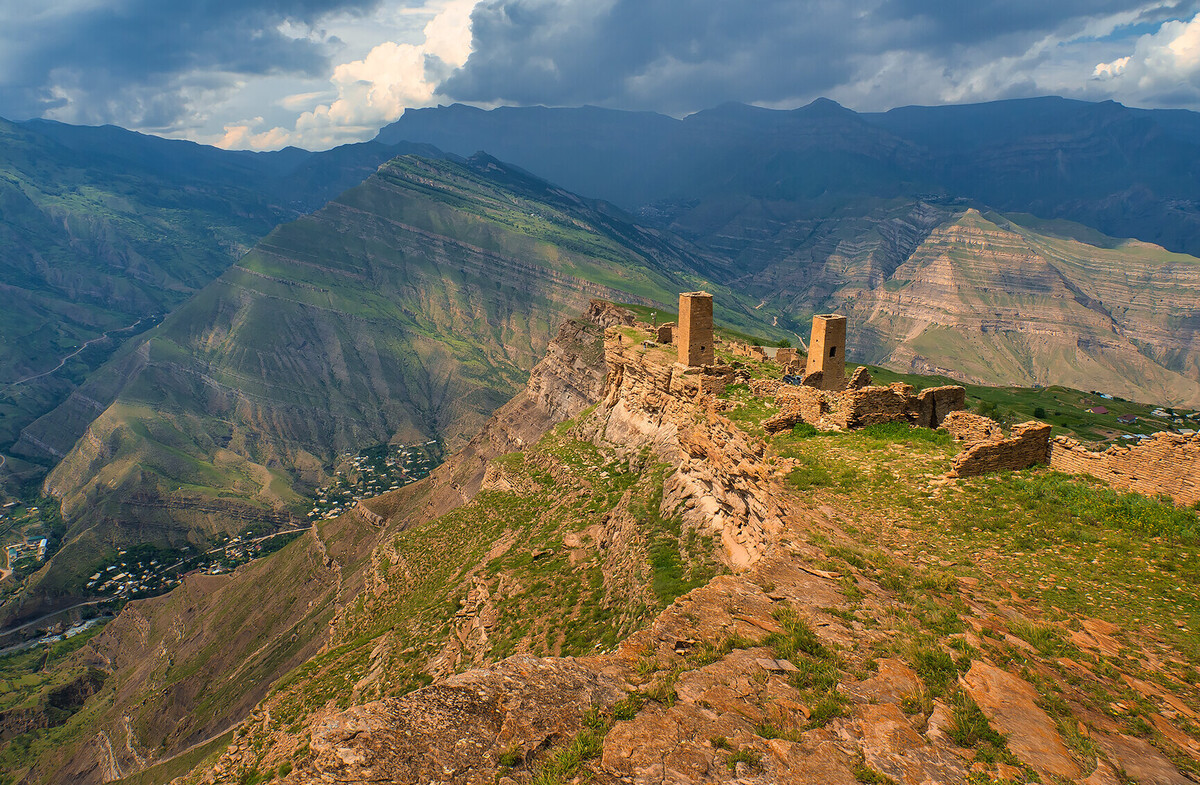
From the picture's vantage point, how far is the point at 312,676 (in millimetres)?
39219

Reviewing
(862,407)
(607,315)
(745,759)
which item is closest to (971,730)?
(745,759)

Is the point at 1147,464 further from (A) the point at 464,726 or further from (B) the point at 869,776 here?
(A) the point at 464,726

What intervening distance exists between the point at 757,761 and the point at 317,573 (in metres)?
100.0

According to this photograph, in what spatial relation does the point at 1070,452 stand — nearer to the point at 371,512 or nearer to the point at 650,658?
the point at 650,658

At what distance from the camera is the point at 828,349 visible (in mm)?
34250

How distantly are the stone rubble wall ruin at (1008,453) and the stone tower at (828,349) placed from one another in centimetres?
1401

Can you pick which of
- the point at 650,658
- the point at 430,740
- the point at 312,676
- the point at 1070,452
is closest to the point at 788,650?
the point at 650,658

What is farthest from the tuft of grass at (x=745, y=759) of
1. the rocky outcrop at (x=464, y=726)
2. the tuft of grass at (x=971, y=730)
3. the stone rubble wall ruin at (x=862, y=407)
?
the stone rubble wall ruin at (x=862, y=407)

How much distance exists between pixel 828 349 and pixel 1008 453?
15.6m

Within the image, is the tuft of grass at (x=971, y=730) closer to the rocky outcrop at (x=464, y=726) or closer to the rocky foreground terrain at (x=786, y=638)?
the rocky foreground terrain at (x=786, y=638)

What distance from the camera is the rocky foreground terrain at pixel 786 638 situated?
371 inches

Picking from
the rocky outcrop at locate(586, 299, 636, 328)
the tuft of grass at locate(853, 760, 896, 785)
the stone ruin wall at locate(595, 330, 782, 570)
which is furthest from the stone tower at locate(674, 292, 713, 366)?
the rocky outcrop at locate(586, 299, 636, 328)

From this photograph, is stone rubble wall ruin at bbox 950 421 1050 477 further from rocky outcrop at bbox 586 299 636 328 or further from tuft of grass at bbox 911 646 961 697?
rocky outcrop at bbox 586 299 636 328

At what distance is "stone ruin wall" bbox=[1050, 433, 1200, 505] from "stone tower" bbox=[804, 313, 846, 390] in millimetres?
14859
